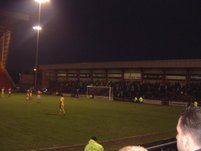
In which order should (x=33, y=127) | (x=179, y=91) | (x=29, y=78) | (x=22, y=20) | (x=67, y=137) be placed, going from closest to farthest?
1. (x=67, y=137)
2. (x=33, y=127)
3. (x=179, y=91)
4. (x=22, y=20)
5. (x=29, y=78)

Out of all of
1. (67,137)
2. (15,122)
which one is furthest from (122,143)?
(15,122)

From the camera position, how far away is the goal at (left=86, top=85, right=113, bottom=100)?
51.5 m

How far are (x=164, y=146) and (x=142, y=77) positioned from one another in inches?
1961

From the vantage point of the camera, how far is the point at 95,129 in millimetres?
18422

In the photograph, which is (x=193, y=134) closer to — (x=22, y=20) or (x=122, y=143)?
(x=122, y=143)

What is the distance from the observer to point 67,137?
1548 centimetres

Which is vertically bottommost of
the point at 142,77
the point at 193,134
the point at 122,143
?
the point at 122,143

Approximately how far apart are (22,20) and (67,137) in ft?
160

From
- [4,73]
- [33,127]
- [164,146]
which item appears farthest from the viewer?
[4,73]

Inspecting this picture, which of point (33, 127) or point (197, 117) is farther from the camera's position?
point (33, 127)

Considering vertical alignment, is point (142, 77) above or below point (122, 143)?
above

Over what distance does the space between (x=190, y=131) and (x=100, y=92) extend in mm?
50413

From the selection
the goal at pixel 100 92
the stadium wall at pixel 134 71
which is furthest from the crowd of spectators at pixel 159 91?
the stadium wall at pixel 134 71

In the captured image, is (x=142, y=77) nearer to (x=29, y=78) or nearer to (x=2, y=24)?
(x=2, y=24)
